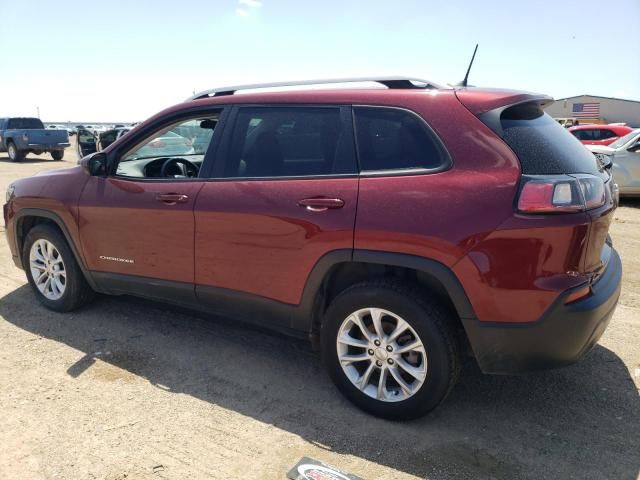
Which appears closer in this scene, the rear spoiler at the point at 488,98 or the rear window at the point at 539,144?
the rear window at the point at 539,144

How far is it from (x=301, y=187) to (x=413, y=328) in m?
1.00

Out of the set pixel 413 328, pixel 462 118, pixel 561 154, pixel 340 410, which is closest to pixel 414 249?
pixel 413 328

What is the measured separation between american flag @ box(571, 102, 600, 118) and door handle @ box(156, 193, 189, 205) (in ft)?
193

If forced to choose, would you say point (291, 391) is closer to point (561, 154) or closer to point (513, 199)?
point (513, 199)

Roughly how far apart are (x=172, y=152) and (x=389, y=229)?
266 centimetres

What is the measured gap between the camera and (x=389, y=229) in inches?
104

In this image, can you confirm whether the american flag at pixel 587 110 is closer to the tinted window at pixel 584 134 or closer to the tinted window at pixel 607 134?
the tinted window at pixel 607 134

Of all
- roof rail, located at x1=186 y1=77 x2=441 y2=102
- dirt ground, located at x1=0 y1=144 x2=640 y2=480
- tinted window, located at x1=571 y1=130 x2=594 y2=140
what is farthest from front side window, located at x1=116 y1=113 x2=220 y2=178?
tinted window, located at x1=571 y1=130 x2=594 y2=140

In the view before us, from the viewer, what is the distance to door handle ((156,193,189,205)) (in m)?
3.39

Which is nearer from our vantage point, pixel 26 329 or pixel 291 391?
pixel 291 391

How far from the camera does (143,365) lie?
138 inches

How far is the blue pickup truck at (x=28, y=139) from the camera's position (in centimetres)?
2044

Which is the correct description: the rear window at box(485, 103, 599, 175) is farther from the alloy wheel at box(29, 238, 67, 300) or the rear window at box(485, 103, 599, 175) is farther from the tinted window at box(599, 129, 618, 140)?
the tinted window at box(599, 129, 618, 140)

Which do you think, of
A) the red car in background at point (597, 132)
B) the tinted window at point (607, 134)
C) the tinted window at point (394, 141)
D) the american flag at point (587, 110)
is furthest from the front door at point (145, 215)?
the american flag at point (587, 110)
